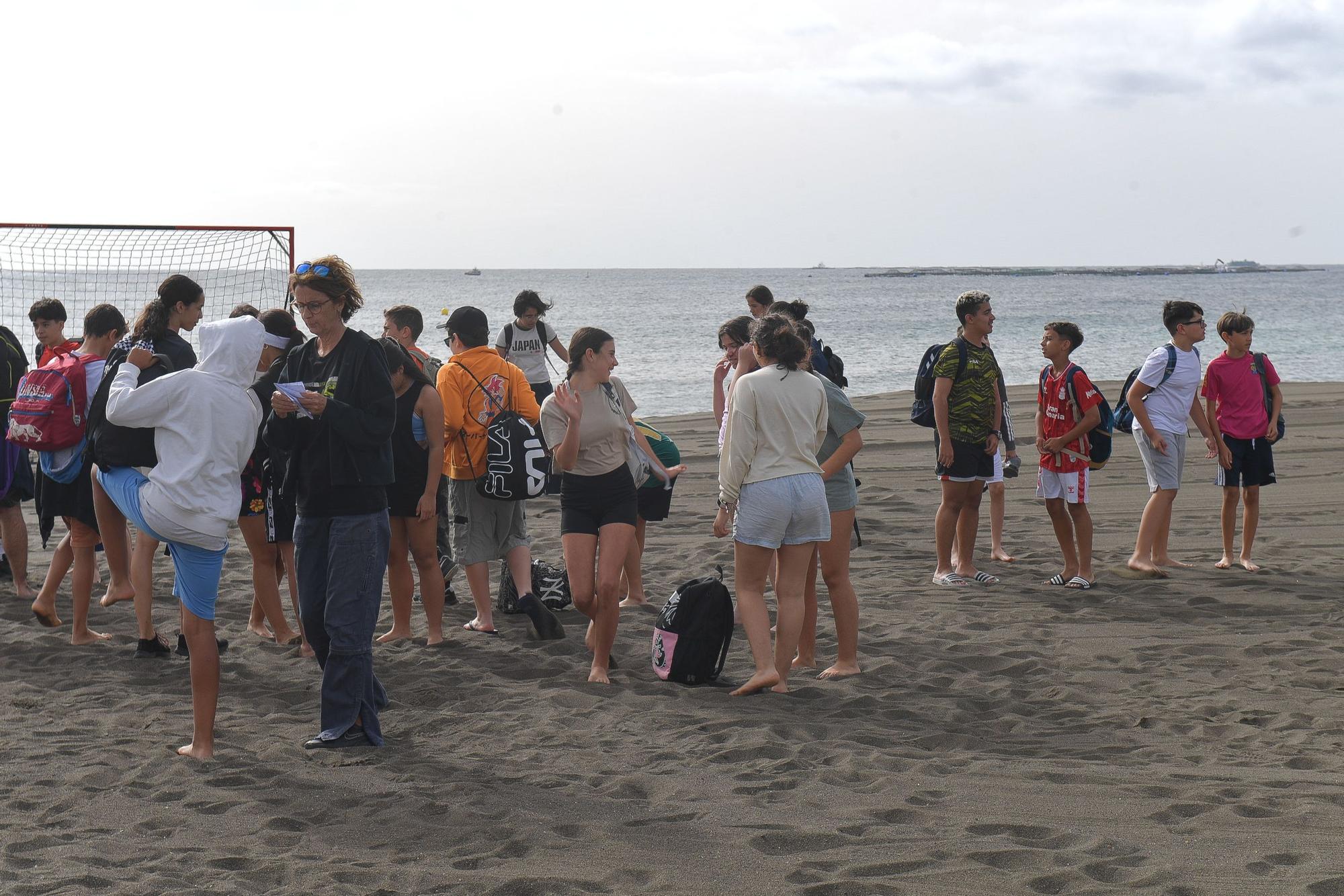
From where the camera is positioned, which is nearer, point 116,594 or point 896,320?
point 116,594

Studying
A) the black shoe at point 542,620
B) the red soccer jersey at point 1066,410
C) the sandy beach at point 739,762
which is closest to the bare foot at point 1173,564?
the sandy beach at point 739,762

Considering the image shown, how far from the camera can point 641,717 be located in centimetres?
496

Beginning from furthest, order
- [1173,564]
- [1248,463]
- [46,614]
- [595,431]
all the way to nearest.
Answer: [1173,564], [1248,463], [46,614], [595,431]

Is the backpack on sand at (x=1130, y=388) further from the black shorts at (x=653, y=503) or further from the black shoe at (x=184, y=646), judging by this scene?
the black shoe at (x=184, y=646)

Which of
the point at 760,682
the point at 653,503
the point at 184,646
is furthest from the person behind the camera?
the point at 653,503

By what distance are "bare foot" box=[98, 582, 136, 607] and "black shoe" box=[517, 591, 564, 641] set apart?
2.58 metres

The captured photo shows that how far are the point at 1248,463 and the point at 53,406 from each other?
24.0 feet

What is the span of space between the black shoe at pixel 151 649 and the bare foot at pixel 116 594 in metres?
1.21

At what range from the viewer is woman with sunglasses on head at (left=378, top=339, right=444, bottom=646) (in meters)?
5.32

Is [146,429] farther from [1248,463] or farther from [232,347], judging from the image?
[1248,463]

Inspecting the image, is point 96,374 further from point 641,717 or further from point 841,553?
point 841,553

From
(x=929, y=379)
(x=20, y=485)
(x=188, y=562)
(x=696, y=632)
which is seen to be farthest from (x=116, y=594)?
(x=929, y=379)

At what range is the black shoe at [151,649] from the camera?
5863 mm

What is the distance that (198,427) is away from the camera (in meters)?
4.24
